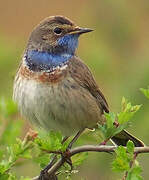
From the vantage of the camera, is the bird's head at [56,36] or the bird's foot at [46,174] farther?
the bird's head at [56,36]

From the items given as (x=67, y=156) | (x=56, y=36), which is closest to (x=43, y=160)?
(x=67, y=156)

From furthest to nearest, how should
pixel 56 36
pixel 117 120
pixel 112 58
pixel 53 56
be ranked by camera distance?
pixel 112 58 < pixel 56 36 < pixel 53 56 < pixel 117 120

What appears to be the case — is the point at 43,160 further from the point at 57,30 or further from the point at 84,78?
the point at 57,30

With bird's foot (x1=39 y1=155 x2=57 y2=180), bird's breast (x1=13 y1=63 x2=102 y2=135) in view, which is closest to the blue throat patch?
bird's breast (x1=13 y1=63 x2=102 y2=135)

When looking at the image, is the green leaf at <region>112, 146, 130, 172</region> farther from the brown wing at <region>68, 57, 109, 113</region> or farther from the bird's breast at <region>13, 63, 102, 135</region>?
the brown wing at <region>68, 57, 109, 113</region>

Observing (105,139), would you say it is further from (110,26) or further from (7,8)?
(7,8)

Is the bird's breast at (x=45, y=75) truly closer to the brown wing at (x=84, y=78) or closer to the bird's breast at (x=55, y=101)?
the bird's breast at (x=55, y=101)

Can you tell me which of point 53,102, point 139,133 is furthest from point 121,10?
point 53,102

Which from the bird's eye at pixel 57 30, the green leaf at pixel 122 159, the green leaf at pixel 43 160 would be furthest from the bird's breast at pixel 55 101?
the green leaf at pixel 122 159
